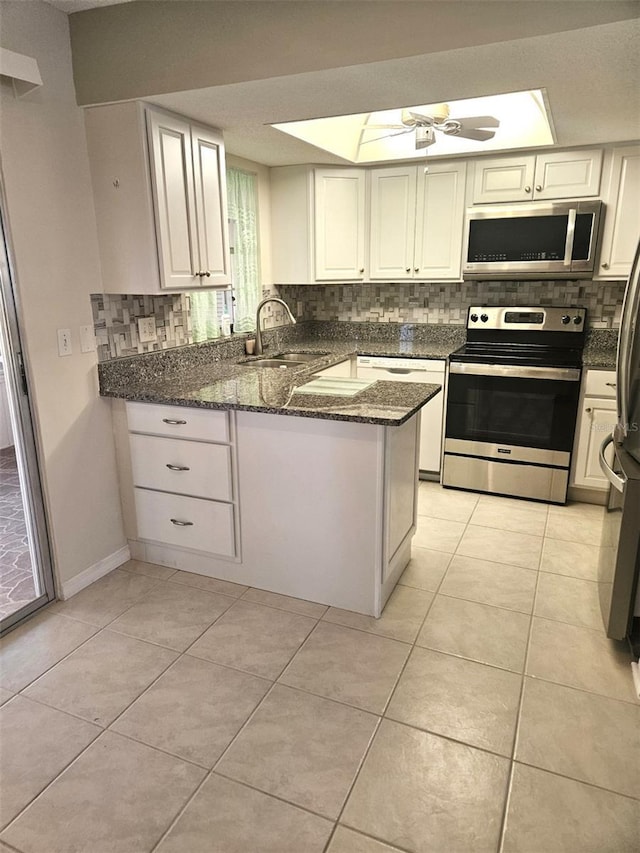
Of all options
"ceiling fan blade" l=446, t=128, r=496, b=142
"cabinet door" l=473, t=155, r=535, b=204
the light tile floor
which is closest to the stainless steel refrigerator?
the light tile floor

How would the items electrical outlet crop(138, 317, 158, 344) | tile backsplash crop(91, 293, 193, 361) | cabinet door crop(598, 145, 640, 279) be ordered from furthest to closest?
cabinet door crop(598, 145, 640, 279), electrical outlet crop(138, 317, 158, 344), tile backsplash crop(91, 293, 193, 361)

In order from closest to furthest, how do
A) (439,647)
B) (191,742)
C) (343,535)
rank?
(191,742), (439,647), (343,535)

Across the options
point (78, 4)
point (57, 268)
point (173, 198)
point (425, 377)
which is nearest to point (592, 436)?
point (425, 377)

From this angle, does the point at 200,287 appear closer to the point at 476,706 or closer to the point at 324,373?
the point at 324,373

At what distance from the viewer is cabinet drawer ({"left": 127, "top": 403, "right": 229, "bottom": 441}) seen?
249 cm

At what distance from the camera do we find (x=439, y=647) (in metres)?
2.21

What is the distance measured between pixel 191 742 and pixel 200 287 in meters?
2.01

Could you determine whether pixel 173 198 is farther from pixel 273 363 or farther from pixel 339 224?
pixel 339 224

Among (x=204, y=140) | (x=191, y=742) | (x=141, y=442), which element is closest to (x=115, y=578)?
(x=141, y=442)

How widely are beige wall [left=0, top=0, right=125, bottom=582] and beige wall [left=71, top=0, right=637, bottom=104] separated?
0.17m

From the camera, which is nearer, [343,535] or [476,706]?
[476,706]

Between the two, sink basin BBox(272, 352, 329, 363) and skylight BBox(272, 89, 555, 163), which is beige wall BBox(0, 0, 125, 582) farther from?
sink basin BBox(272, 352, 329, 363)

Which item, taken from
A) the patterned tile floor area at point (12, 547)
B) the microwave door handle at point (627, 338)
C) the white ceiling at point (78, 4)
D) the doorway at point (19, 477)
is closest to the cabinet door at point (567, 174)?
the microwave door handle at point (627, 338)

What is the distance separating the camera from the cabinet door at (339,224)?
12.6 ft
